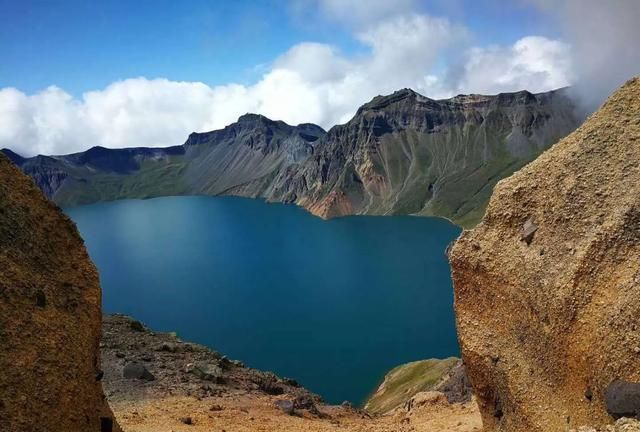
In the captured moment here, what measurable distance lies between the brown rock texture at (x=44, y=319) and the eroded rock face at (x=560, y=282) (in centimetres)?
1399

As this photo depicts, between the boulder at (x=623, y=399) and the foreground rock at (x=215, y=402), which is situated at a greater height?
the boulder at (x=623, y=399)

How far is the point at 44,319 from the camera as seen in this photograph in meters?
15.1

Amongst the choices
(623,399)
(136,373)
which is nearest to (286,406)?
(136,373)

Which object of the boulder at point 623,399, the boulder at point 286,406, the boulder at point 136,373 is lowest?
the boulder at point 286,406

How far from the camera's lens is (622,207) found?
16.9 meters

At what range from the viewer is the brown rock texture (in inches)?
540

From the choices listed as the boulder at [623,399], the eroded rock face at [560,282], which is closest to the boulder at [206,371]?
the eroded rock face at [560,282]

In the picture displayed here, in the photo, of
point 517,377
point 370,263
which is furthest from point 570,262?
point 370,263

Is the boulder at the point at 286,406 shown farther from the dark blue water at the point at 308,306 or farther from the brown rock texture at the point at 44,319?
the dark blue water at the point at 308,306

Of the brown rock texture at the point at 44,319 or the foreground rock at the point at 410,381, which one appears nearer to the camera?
the brown rock texture at the point at 44,319

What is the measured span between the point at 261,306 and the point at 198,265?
5756 centimetres

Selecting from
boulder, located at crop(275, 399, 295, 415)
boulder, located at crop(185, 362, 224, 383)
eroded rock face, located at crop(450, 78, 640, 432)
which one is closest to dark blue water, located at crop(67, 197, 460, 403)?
boulder, located at crop(185, 362, 224, 383)

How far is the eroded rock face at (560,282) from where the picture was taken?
16203mm

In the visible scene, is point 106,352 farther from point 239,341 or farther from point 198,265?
point 198,265
